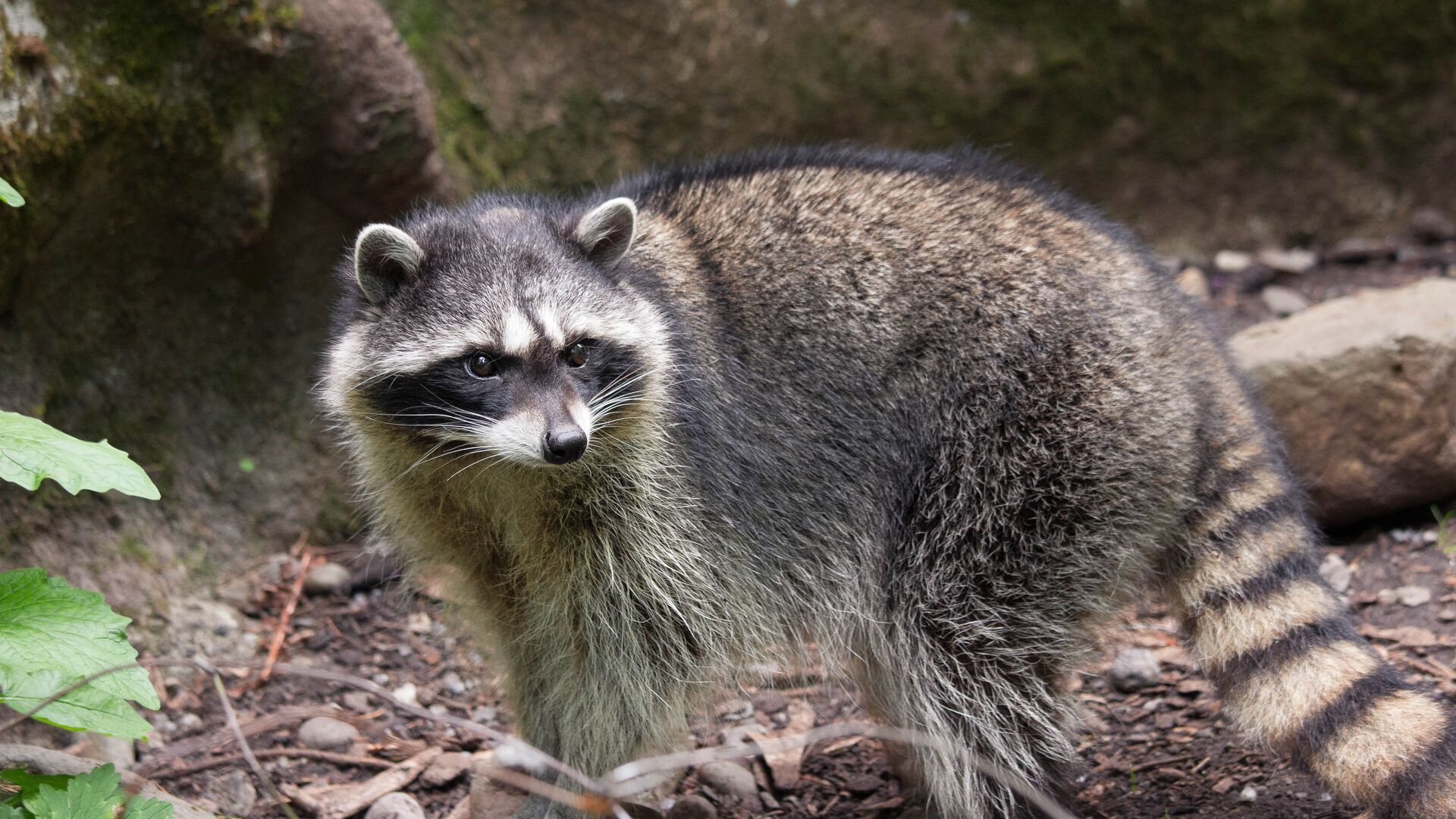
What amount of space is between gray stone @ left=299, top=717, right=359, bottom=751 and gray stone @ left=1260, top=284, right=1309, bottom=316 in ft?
17.0

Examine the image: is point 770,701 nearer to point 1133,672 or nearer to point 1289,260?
point 1133,672

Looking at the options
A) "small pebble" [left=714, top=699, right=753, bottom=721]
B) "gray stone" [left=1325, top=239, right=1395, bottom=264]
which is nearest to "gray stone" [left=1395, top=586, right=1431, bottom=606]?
"small pebble" [left=714, top=699, right=753, bottom=721]

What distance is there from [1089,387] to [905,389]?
0.56m

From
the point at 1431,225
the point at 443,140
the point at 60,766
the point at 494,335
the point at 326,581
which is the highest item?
the point at 443,140

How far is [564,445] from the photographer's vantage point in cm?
328

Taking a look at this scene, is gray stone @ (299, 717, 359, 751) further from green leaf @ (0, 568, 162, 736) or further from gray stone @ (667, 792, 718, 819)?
green leaf @ (0, 568, 162, 736)

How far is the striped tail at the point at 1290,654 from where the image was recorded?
10.8 feet

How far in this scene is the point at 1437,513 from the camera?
5.10m

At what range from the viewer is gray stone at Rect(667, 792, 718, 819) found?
430 centimetres

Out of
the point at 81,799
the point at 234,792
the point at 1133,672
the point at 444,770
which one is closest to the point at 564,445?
the point at 81,799

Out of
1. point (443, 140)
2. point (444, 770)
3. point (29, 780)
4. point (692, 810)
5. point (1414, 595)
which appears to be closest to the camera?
point (29, 780)

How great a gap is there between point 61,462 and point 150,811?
2.78 ft

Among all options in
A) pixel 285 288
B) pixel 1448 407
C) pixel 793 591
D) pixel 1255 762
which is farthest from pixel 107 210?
pixel 1448 407

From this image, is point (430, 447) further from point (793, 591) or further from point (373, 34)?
point (373, 34)
